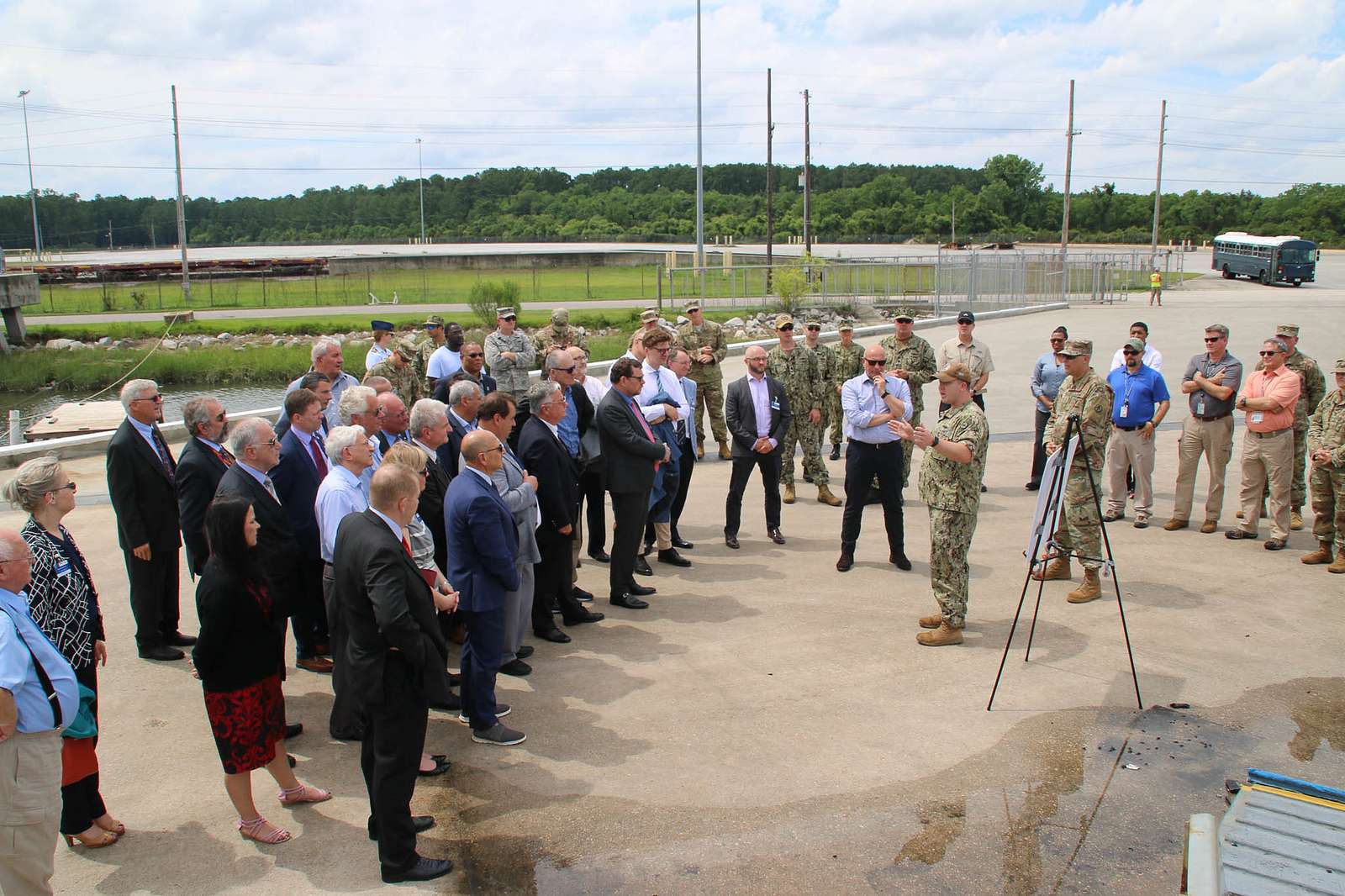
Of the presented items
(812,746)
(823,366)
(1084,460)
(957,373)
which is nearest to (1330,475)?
(1084,460)

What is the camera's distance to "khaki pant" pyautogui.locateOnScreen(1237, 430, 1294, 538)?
8.95 metres

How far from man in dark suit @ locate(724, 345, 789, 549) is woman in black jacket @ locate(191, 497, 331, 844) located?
5.22 m

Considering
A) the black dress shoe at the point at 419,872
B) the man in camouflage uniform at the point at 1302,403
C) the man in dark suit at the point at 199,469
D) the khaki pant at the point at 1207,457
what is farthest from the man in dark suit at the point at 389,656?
the man in camouflage uniform at the point at 1302,403

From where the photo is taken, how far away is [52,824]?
386 centimetres

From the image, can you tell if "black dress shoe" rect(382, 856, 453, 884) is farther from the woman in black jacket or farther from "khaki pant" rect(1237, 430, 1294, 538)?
"khaki pant" rect(1237, 430, 1294, 538)

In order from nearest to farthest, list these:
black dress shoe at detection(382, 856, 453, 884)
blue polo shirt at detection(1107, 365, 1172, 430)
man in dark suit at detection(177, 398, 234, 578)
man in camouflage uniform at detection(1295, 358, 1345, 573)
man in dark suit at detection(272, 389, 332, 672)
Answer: black dress shoe at detection(382, 856, 453, 884), man in dark suit at detection(177, 398, 234, 578), man in dark suit at detection(272, 389, 332, 672), man in camouflage uniform at detection(1295, 358, 1345, 573), blue polo shirt at detection(1107, 365, 1172, 430)

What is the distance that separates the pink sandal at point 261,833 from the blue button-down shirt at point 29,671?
1.07 metres

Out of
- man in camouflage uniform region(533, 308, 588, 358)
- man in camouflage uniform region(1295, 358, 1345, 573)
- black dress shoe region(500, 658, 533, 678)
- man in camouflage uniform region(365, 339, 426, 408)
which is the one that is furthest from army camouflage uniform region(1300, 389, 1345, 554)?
man in camouflage uniform region(365, 339, 426, 408)

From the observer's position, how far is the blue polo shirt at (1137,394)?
945cm

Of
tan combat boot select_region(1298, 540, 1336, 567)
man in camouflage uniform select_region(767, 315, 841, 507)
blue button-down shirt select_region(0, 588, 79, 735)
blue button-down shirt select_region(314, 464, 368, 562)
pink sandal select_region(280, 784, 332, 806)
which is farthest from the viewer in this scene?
man in camouflage uniform select_region(767, 315, 841, 507)

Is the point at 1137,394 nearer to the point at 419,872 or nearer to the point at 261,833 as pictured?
the point at 419,872

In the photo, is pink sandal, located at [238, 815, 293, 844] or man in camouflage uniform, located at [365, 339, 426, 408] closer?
pink sandal, located at [238, 815, 293, 844]

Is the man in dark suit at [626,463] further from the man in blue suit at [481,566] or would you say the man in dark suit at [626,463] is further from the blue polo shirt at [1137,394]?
the blue polo shirt at [1137,394]

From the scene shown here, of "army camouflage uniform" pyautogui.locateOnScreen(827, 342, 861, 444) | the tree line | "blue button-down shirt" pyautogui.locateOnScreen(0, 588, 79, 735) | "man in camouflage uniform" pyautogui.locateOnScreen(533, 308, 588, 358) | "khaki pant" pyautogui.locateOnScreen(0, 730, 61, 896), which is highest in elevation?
the tree line
